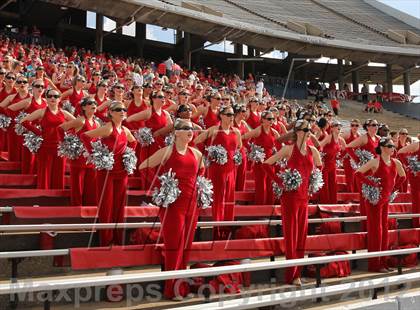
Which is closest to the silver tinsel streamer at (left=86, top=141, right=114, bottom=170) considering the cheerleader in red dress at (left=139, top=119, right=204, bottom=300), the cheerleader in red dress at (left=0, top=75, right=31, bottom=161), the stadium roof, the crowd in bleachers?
the crowd in bleachers

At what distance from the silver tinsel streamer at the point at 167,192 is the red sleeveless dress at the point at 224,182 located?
1.76 metres

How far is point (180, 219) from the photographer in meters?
4.65

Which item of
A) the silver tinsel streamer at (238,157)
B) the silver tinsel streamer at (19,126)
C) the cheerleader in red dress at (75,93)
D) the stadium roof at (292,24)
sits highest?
the stadium roof at (292,24)

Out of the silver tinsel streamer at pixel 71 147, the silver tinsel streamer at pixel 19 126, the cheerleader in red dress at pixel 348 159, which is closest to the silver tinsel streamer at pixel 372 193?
the cheerleader in red dress at pixel 348 159

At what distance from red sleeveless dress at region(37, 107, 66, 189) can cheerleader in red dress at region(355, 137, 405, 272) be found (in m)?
3.65

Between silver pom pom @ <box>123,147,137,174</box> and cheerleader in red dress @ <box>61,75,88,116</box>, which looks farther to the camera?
cheerleader in red dress @ <box>61,75,88,116</box>

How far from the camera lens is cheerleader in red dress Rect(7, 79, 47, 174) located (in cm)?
745

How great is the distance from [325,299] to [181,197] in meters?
1.77

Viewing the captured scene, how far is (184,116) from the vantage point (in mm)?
6055

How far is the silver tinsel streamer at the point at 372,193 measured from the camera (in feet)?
20.8

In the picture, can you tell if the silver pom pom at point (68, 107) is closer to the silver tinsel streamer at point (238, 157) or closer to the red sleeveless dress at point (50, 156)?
the red sleeveless dress at point (50, 156)

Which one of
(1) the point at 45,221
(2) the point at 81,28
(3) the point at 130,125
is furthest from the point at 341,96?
(1) the point at 45,221

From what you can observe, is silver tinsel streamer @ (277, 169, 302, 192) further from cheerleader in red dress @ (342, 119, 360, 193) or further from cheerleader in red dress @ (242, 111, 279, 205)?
cheerleader in red dress @ (342, 119, 360, 193)

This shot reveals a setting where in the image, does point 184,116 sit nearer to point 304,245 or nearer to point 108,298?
point 304,245
